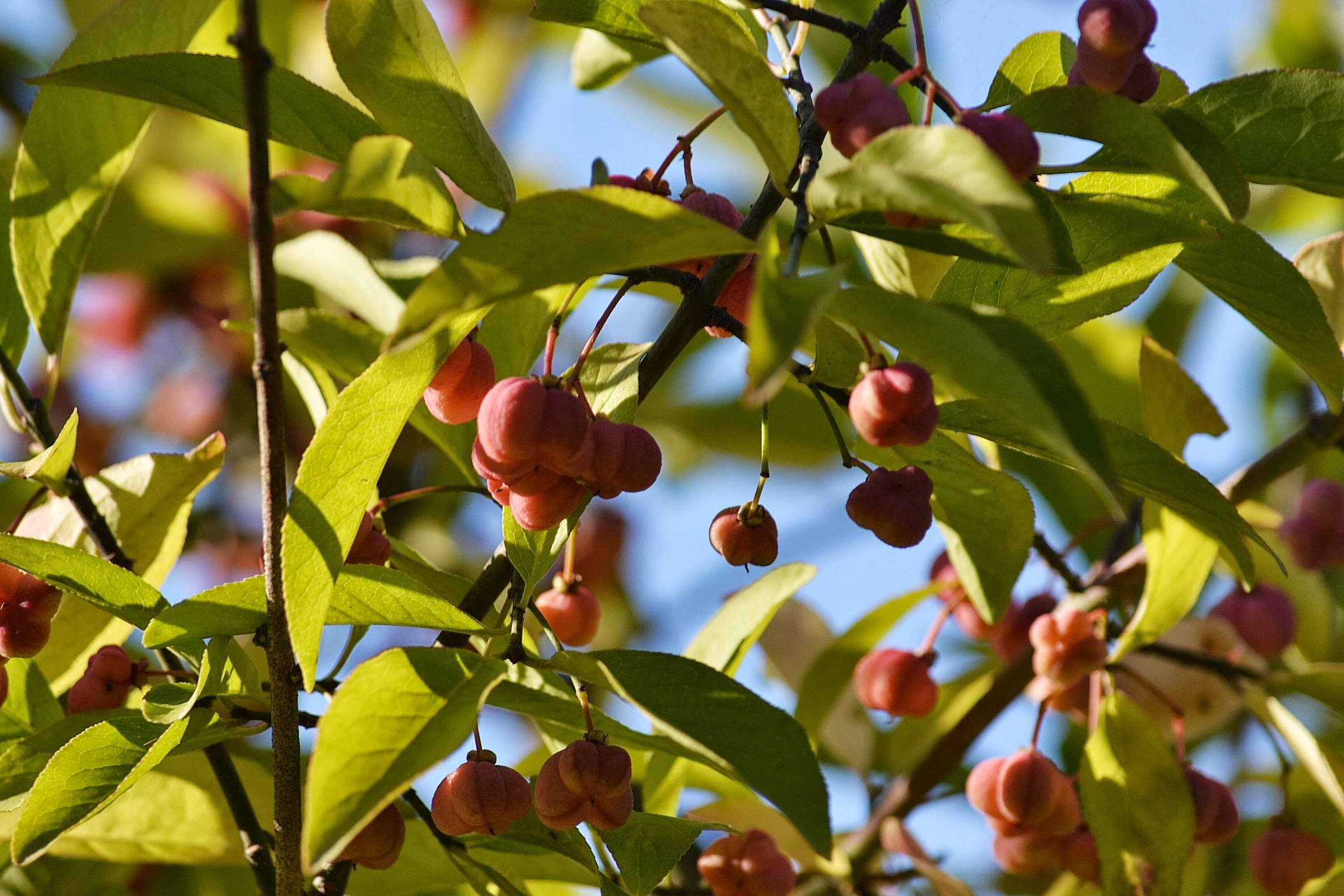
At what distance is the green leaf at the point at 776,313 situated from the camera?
1.95 ft

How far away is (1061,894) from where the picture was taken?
1.58 meters

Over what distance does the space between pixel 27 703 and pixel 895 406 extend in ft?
2.50

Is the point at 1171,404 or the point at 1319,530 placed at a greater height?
the point at 1319,530

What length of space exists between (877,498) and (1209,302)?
1615mm

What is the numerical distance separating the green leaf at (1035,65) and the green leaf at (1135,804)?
684mm

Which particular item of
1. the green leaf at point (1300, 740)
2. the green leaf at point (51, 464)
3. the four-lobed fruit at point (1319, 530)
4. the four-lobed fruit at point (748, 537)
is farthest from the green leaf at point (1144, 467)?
the four-lobed fruit at point (1319, 530)

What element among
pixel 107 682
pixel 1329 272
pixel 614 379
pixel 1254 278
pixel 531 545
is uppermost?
pixel 1329 272

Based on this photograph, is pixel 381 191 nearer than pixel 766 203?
Yes

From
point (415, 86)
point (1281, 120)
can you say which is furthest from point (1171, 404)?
point (415, 86)

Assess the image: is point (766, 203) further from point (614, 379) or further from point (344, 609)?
point (344, 609)

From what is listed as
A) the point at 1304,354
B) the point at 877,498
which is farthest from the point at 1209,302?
the point at 877,498

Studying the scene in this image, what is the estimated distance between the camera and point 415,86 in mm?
873

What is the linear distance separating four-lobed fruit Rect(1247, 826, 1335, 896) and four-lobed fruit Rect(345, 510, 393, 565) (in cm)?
114

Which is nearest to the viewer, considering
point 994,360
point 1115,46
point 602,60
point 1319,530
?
point 994,360
